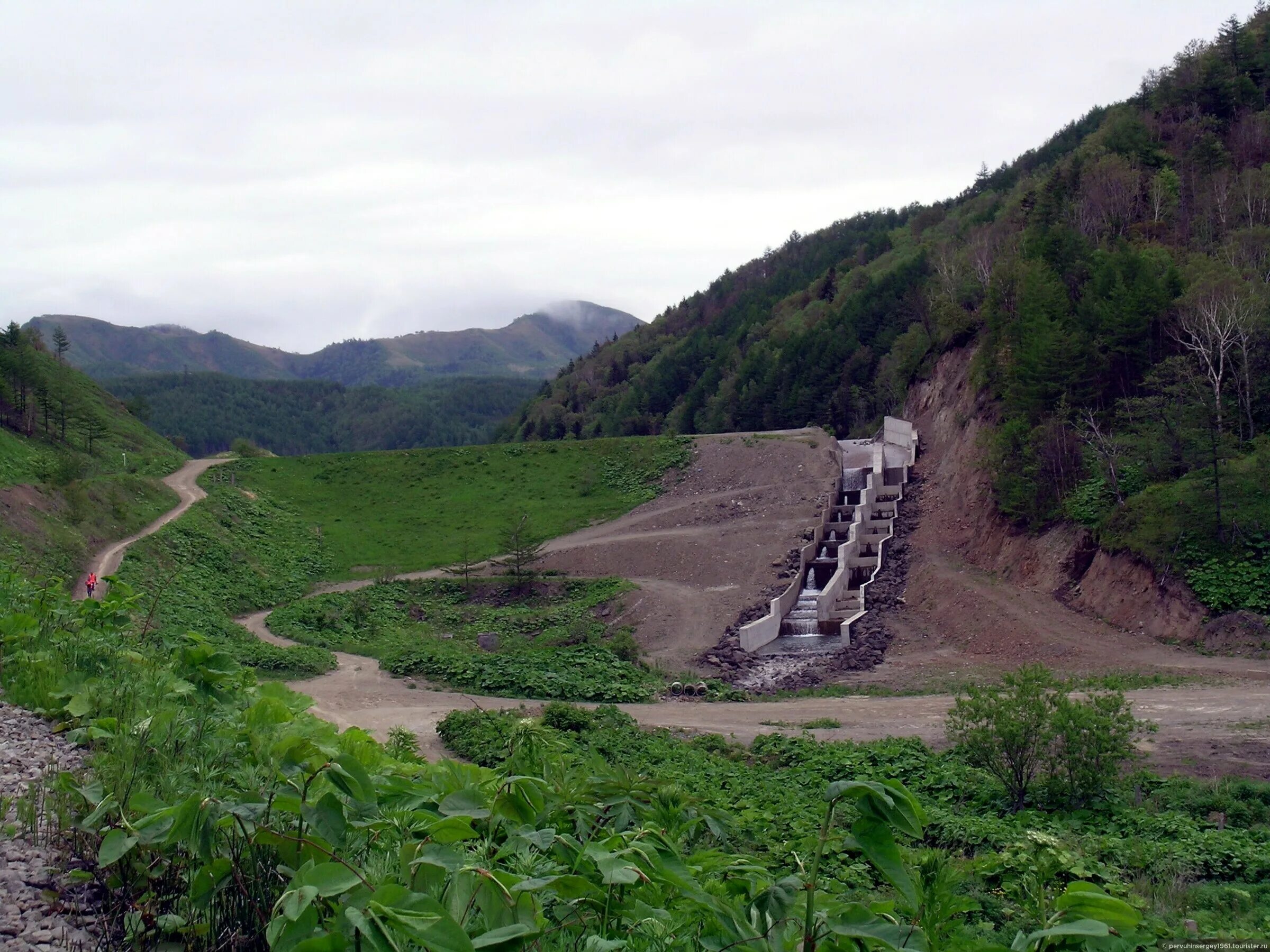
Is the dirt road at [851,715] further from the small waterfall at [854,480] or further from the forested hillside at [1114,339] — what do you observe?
the small waterfall at [854,480]

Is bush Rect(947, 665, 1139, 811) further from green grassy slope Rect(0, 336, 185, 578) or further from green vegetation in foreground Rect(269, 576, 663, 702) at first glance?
green grassy slope Rect(0, 336, 185, 578)

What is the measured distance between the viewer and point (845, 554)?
3125 cm

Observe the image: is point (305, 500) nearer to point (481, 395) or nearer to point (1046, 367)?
point (1046, 367)

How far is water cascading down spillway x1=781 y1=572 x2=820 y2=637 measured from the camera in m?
28.1

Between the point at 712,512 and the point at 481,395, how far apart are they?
136959 mm

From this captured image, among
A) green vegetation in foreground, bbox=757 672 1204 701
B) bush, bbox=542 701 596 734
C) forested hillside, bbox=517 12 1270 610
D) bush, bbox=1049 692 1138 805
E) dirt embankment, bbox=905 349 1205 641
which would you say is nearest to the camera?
bush, bbox=1049 692 1138 805

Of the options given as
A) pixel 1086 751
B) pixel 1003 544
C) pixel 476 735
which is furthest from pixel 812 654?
pixel 1086 751

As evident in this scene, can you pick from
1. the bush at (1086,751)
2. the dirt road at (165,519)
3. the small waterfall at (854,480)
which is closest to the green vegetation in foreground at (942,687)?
the bush at (1086,751)

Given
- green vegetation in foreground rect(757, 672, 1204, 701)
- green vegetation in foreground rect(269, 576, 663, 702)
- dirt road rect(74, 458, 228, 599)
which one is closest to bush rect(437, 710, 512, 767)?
green vegetation in foreground rect(269, 576, 663, 702)

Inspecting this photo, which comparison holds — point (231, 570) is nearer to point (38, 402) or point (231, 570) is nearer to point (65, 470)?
point (65, 470)

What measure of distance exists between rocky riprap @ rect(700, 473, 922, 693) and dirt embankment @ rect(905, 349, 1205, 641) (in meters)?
2.48

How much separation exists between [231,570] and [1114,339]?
3233 centimetres

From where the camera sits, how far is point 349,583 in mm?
34781

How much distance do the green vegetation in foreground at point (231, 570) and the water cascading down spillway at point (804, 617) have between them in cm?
1413
